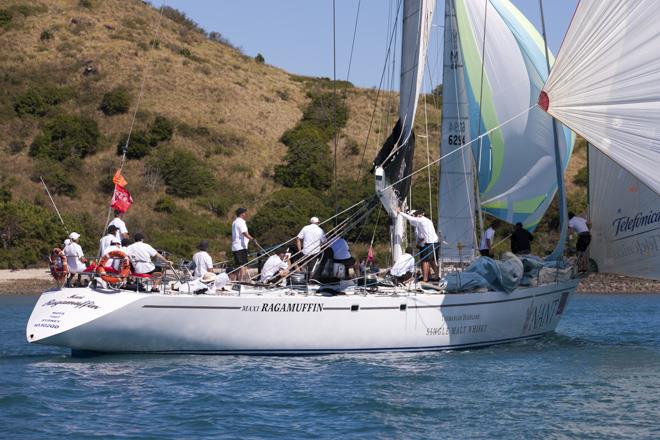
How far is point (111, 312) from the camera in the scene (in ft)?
58.0

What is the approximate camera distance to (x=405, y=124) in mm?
20172

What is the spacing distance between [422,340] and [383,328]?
0.84 meters

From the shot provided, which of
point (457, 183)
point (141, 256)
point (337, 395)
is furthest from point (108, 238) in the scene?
point (457, 183)

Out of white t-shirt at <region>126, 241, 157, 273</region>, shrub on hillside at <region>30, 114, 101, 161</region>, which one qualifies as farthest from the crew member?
shrub on hillside at <region>30, 114, 101, 161</region>

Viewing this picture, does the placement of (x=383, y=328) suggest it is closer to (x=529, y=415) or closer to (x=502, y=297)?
(x=502, y=297)

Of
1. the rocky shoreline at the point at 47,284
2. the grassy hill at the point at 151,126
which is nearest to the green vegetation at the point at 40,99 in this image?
the grassy hill at the point at 151,126

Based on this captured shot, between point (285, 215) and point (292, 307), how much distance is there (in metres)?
31.1

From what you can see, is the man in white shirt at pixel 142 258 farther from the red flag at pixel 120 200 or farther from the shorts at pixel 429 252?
the shorts at pixel 429 252

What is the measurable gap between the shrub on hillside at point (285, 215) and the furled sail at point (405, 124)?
27205 millimetres

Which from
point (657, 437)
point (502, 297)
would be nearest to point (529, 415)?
point (657, 437)

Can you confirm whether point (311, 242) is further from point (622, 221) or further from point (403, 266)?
point (622, 221)

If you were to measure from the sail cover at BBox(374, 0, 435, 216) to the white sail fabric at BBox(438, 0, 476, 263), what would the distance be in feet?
9.21

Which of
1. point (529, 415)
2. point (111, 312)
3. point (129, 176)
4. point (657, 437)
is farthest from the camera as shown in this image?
point (129, 176)

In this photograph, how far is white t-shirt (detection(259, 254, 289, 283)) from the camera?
19625 millimetres
